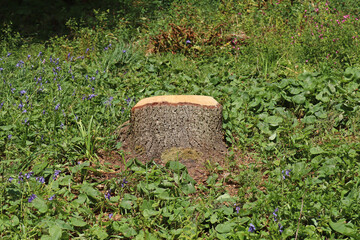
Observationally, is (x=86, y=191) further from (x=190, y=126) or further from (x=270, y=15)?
(x=270, y=15)

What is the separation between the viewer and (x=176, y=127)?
397cm

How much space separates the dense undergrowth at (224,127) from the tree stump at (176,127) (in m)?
0.26

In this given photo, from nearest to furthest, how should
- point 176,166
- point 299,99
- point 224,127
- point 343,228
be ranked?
point 343,228 → point 176,166 → point 224,127 → point 299,99

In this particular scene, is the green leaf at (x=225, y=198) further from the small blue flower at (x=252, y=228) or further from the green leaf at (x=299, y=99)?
the green leaf at (x=299, y=99)

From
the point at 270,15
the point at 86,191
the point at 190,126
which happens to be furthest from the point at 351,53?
the point at 86,191

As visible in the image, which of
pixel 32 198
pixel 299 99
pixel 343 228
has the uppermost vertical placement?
pixel 299 99

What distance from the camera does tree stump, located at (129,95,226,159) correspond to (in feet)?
13.0

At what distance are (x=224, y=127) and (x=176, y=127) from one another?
605mm

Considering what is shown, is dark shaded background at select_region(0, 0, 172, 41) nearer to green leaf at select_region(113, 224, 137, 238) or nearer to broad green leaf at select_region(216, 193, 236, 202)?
broad green leaf at select_region(216, 193, 236, 202)

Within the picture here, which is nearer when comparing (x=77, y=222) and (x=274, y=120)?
(x=77, y=222)

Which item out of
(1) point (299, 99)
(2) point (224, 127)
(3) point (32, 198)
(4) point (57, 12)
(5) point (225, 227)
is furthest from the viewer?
(4) point (57, 12)

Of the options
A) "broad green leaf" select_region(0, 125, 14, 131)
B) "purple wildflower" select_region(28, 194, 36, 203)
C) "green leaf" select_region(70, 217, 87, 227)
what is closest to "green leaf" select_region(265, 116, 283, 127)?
"green leaf" select_region(70, 217, 87, 227)

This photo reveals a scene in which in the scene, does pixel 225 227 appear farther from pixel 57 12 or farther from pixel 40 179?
pixel 57 12

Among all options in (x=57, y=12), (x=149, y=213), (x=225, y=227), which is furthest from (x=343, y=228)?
(x=57, y=12)
